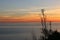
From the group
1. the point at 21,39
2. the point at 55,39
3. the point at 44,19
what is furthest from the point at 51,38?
the point at 21,39

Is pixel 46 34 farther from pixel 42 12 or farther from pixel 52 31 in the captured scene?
pixel 42 12

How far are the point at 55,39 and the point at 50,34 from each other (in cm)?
31

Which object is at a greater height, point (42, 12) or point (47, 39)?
point (42, 12)

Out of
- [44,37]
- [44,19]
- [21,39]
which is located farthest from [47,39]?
[21,39]

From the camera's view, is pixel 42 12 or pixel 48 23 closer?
pixel 42 12

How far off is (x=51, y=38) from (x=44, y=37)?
32 cm

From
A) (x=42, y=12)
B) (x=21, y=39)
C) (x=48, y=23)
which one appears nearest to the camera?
(x=42, y=12)

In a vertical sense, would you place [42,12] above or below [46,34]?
above

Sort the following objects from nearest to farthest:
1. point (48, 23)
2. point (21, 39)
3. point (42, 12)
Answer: point (42, 12) → point (48, 23) → point (21, 39)

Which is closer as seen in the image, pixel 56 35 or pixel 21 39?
pixel 56 35

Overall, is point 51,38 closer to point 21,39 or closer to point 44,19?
point 44,19

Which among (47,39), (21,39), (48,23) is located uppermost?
(48,23)

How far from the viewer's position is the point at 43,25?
8484mm

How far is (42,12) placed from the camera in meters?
8.39
